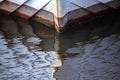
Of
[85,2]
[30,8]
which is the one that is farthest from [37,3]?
[85,2]

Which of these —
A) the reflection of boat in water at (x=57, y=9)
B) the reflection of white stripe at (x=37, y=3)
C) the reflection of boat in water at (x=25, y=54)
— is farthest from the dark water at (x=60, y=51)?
the reflection of white stripe at (x=37, y=3)

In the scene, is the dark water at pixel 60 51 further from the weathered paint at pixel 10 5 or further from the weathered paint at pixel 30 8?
the weathered paint at pixel 10 5

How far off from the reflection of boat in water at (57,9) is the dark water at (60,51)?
192 millimetres

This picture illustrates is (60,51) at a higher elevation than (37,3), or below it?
below

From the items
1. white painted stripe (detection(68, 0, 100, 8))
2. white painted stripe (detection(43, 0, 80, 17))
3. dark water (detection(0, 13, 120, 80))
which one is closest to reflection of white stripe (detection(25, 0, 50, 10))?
white painted stripe (detection(43, 0, 80, 17))

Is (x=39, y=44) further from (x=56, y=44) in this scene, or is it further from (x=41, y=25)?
(x=41, y=25)

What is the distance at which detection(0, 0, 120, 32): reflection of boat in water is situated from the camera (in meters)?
7.40

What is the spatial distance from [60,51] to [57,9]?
1082mm

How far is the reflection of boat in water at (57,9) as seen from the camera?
7402mm

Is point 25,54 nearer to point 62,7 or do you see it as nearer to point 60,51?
point 60,51

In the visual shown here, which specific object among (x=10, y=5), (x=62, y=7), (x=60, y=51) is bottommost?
(x=60, y=51)

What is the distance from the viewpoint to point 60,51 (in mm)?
6746

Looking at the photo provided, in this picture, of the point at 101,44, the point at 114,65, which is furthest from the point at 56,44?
the point at 114,65

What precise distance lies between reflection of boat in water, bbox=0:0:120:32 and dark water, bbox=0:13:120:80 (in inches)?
7.5
